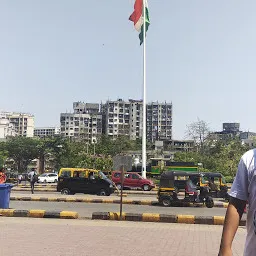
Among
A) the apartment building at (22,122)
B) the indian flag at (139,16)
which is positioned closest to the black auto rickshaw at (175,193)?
the indian flag at (139,16)

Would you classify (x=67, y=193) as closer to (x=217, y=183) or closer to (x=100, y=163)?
(x=217, y=183)

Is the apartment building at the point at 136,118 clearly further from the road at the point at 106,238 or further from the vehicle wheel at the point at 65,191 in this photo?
the road at the point at 106,238

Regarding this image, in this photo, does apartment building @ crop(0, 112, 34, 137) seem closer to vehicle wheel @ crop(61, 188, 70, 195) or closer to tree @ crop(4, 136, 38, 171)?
tree @ crop(4, 136, 38, 171)

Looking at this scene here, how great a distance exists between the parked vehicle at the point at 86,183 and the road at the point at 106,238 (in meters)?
12.6

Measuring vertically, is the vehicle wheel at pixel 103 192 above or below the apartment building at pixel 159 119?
below

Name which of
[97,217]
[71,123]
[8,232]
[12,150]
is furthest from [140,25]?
[71,123]

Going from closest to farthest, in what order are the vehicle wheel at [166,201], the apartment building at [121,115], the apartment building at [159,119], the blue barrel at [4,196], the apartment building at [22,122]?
the blue barrel at [4,196]
the vehicle wheel at [166,201]
the apartment building at [121,115]
the apartment building at [159,119]
the apartment building at [22,122]

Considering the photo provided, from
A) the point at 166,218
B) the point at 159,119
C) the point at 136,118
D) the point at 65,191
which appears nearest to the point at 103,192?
the point at 65,191

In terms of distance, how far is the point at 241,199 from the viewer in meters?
2.57

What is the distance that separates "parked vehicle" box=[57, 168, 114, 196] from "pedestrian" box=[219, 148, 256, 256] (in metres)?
23.0

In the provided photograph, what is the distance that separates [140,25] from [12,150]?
4729cm

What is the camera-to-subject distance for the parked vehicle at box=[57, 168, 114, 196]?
2530cm

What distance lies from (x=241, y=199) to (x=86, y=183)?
23273 mm

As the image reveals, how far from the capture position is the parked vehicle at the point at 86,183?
83.0 feet
